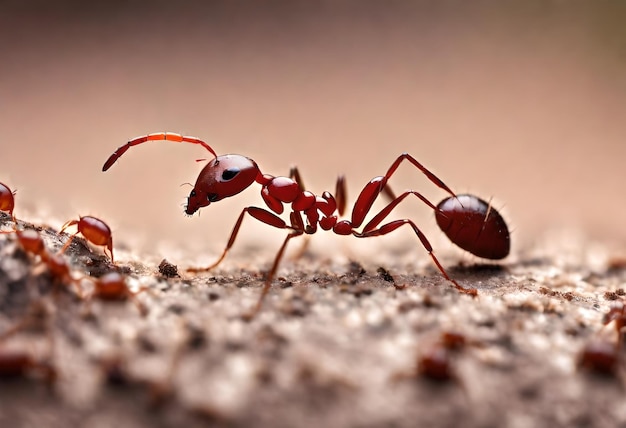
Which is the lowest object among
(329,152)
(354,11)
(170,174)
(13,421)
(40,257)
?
(13,421)

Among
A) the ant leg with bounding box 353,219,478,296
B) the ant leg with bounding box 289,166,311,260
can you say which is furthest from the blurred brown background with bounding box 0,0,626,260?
the ant leg with bounding box 353,219,478,296

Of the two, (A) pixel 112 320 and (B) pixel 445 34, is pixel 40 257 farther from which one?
(B) pixel 445 34

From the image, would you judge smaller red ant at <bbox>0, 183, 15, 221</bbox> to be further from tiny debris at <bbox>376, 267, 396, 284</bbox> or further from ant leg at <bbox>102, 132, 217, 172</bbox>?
tiny debris at <bbox>376, 267, 396, 284</bbox>

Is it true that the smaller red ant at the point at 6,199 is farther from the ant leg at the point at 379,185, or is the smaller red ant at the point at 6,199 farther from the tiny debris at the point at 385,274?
the tiny debris at the point at 385,274

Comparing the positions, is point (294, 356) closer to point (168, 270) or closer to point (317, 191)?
point (168, 270)

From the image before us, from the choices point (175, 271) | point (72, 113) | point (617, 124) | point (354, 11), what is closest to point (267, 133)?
point (72, 113)

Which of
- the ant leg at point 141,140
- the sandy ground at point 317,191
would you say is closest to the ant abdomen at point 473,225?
the sandy ground at point 317,191
